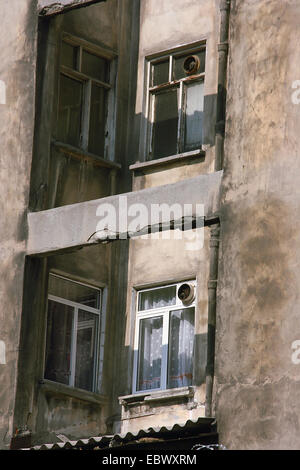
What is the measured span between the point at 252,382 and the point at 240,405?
11.0 inches

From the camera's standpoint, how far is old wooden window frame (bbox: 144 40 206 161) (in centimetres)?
1839

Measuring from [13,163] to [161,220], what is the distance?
2569 mm

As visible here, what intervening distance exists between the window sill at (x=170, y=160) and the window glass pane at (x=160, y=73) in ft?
3.90

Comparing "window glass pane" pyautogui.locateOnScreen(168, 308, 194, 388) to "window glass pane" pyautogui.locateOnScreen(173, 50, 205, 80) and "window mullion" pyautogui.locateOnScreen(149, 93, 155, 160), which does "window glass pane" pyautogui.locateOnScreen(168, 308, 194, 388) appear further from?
"window glass pane" pyautogui.locateOnScreen(173, 50, 205, 80)

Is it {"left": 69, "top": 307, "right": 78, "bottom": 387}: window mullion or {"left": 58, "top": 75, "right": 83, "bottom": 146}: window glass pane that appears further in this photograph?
{"left": 58, "top": 75, "right": 83, "bottom": 146}: window glass pane

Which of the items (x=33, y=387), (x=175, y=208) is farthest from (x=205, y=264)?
(x=33, y=387)

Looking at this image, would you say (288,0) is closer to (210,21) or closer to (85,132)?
(210,21)

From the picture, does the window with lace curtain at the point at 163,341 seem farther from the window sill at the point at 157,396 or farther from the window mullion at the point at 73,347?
the window mullion at the point at 73,347

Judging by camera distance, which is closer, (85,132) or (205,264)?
(205,264)

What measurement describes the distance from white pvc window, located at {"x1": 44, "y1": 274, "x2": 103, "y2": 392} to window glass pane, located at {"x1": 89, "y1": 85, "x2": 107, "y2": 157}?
1.96 meters

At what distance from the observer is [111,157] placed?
18953mm

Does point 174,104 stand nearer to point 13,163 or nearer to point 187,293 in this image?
point 13,163

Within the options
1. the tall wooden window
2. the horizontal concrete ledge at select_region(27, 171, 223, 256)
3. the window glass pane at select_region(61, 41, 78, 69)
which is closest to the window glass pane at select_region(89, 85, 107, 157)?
the tall wooden window

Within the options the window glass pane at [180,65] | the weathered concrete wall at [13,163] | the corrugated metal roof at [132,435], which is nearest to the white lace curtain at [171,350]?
the weathered concrete wall at [13,163]
